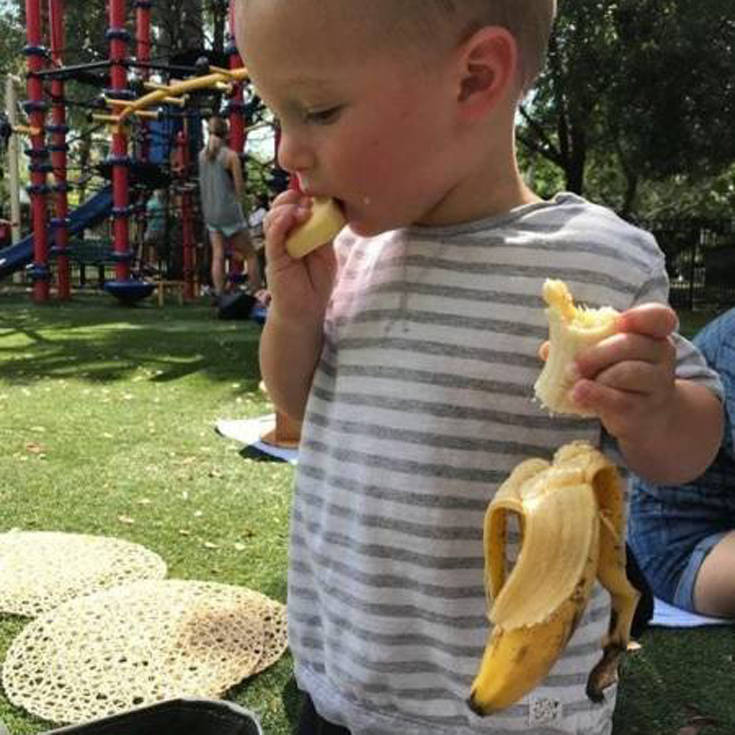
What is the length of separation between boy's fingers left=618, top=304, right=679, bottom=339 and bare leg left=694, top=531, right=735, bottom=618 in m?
1.99

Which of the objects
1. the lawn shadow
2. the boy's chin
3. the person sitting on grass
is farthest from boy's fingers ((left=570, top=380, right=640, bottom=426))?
the lawn shadow

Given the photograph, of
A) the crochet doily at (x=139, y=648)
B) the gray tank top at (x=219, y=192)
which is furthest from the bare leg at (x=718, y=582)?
the gray tank top at (x=219, y=192)

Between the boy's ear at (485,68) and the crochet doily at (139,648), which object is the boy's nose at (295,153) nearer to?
the boy's ear at (485,68)

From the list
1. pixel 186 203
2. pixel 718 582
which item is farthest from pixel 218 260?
pixel 718 582

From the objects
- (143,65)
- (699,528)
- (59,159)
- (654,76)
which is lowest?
(699,528)

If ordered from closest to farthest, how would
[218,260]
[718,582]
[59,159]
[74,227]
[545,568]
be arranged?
[545,568]
[718,582]
[218,260]
[59,159]
[74,227]

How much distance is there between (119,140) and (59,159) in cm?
215

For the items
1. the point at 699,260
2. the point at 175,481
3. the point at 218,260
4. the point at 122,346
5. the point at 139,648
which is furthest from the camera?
the point at 699,260

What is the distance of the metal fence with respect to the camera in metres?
16.7

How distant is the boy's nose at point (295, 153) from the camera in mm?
1176

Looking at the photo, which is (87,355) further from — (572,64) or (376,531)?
(572,64)

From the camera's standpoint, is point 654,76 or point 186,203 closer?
point 186,203

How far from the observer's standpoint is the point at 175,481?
13.4ft

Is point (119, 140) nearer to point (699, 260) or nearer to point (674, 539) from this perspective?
point (674, 539)
